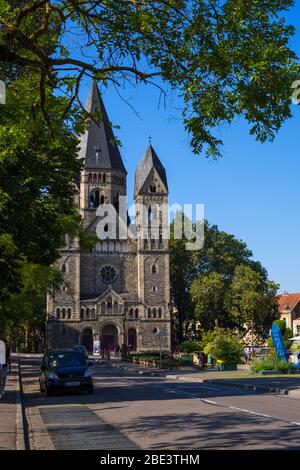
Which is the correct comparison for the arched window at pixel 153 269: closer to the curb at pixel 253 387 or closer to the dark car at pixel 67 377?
the curb at pixel 253 387

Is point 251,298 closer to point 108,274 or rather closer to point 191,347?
point 191,347

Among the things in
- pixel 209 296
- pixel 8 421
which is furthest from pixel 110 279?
pixel 8 421

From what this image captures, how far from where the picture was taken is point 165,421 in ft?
43.0

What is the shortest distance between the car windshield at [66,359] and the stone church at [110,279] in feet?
181

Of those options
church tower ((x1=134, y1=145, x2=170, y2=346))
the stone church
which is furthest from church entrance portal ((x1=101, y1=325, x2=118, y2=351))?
church tower ((x1=134, y1=145, x2=170, y2=346))

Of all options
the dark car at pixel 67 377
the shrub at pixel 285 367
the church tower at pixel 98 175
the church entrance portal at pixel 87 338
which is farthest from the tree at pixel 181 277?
the dark car at pixel 67 377

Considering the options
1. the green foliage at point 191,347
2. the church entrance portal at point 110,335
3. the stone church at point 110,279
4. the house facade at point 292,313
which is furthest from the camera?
the house facade at point 292,313

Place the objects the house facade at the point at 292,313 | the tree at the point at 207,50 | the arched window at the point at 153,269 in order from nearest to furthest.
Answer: the tree at the point at 207,50, the arched window at the point at 153,269, the house facade at the point at 292,313

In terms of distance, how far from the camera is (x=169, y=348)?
81812 millimetres

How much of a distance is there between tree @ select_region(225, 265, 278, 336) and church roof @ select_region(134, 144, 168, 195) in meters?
18.6

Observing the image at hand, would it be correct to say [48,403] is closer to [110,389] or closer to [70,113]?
[110,389]

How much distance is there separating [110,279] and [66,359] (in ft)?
203

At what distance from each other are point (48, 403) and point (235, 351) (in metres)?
20.6

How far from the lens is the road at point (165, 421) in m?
10.0
